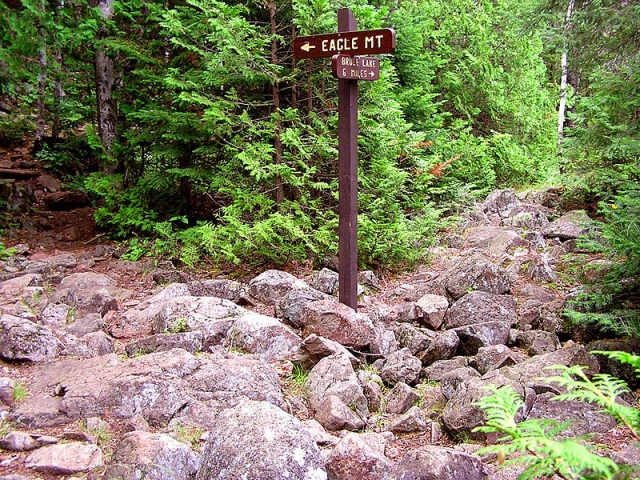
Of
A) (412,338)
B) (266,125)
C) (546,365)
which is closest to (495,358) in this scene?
(546,365)

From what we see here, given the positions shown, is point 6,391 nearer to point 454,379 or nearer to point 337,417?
point 337,417

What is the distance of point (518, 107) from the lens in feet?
55.8

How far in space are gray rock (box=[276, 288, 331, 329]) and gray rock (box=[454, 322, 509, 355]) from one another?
6.57ft

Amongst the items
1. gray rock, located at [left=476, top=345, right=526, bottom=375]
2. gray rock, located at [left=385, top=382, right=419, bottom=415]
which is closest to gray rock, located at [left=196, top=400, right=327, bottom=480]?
gray rock, located at [left=385, top=382, right=419, bottom=415]

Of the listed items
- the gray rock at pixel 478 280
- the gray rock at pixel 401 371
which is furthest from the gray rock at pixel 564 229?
the gray rock at pixel 401 371

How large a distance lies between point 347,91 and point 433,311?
3296 mm

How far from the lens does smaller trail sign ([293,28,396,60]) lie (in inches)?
254

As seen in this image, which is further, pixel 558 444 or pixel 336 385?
pixel 336 385

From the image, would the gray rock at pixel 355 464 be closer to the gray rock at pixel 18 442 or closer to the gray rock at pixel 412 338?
the gray rock at pixel 18 442

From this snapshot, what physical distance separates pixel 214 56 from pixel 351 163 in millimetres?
3488

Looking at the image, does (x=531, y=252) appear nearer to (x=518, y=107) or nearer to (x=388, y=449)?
(x=388, y=449)

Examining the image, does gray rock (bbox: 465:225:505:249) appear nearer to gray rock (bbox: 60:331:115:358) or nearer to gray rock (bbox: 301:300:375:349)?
gray rock (bbox: 301:300:375:349)

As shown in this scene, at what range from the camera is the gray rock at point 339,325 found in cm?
605

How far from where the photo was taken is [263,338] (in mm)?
5836
